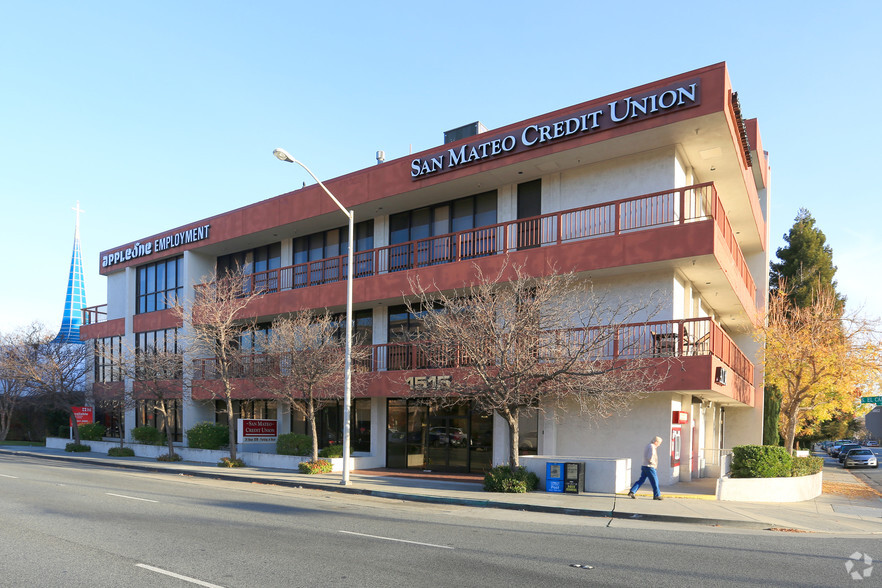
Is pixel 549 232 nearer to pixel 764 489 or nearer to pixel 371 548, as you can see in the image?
pixel 764 489

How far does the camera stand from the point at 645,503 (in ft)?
50.9

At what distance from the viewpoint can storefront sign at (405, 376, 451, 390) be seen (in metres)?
18.9

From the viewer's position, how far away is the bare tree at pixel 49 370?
37406 mm

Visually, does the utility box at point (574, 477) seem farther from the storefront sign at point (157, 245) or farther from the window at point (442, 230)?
the storefront sign at point (157, 245)

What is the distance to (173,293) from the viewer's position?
34.7m

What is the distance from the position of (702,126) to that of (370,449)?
16207 mm

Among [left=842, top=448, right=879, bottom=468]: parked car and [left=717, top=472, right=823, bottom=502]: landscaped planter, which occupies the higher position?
[left=717, top=472, right=823, bottom=502]: landscaped planter

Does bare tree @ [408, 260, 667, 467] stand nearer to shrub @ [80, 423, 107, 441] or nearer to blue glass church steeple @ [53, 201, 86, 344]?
shrub @ [80, 423, 107, 441]

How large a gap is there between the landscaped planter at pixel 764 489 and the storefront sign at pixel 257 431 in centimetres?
1676

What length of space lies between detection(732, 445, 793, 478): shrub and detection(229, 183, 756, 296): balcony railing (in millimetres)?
6237

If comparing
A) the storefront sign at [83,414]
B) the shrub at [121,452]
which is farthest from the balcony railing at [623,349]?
the storefront sign at [83,414]

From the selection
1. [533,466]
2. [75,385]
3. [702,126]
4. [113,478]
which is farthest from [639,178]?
[75,385]

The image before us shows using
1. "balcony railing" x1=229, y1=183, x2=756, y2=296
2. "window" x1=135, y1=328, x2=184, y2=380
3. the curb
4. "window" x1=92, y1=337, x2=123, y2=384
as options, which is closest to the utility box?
the curb

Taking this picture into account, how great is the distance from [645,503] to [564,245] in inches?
296
